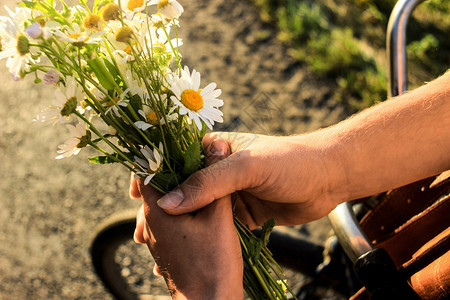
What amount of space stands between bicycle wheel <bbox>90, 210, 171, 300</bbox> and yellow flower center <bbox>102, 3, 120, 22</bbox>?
3.70ft

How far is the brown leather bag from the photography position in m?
1.13

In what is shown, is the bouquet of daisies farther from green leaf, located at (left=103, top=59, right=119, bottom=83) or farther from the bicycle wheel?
the bicycle wheel

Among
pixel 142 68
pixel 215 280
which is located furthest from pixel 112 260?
pixel 142 68

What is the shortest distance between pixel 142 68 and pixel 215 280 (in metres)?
0.52

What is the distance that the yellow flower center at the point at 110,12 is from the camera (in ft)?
3.16

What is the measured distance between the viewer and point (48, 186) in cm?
314

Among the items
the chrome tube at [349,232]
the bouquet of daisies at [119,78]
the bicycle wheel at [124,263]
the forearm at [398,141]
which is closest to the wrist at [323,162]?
the forearm at [398,141]

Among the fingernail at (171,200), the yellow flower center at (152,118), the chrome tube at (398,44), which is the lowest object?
the fingernail at (171,200)

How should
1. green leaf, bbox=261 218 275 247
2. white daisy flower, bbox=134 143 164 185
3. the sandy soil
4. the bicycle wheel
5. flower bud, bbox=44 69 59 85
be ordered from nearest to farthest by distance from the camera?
flower bud, bbox=44 69 59 85, white daisy flower, bbox=134 143 164 185, green leaf, bbox=261 218 275 247, the bicycle wheel, the sandy soil

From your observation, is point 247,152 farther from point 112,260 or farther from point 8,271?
point 8,271

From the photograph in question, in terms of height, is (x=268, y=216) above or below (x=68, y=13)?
below

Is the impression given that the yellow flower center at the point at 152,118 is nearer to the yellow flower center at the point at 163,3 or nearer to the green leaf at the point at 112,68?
the green leaf at the point at 112,68

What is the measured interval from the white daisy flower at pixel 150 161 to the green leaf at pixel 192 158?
0.22ft

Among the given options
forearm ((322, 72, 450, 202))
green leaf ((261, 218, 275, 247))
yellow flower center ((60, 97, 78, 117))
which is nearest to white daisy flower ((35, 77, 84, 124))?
yellow flower center ((60, 97, 78, 117))
